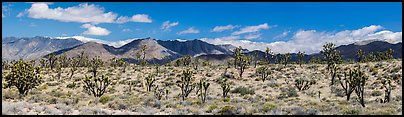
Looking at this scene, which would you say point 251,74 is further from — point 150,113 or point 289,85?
point 150,113

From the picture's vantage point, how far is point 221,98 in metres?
30.6

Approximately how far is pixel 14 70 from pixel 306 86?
106ft

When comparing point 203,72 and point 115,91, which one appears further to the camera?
point 203,72

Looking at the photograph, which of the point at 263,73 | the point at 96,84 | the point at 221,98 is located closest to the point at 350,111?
the point at 221,98

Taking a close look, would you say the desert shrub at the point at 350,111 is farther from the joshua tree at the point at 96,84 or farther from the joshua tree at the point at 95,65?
the joshua tree at the point at 95,65

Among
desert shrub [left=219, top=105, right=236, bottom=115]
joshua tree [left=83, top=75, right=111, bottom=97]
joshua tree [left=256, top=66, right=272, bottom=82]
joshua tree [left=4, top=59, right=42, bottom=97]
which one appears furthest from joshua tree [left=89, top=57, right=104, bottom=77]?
desert shrub [left=219, top=105, right=236, bottom=115]

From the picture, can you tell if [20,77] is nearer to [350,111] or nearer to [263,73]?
[350,111]

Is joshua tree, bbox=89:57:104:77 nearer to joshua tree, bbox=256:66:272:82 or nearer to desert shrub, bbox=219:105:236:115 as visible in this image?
joshua tree, bbox=256:66:272:82

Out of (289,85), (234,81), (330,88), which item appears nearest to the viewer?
(330,88)

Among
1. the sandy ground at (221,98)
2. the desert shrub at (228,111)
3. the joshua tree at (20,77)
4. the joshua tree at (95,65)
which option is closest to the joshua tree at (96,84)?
the sandy ground at (221,98)

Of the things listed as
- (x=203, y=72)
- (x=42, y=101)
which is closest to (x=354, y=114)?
(x=42, y=101)

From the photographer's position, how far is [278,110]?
1925 centimetres

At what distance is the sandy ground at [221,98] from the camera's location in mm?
18891

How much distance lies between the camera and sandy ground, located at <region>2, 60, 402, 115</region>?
62.0 ft
